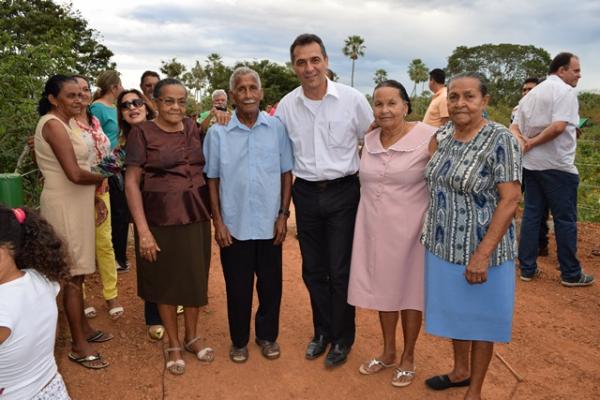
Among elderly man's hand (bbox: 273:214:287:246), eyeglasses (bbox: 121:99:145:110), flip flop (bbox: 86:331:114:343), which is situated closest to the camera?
elderly man's hand (bbox: 273:214:287:246)

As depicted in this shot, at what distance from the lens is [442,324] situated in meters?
2.63

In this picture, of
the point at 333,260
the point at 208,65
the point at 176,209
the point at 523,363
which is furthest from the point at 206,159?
the point at 208,65

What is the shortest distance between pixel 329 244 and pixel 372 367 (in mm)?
852

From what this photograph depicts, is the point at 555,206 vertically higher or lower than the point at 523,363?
higher

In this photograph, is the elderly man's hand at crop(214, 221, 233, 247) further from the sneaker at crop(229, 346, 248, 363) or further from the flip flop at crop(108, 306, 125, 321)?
the flip flop at crop(108, 306, 125, 321)

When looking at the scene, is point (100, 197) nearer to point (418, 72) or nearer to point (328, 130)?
point (328, 130)

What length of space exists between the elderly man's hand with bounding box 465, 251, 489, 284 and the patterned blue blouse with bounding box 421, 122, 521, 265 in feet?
0.16

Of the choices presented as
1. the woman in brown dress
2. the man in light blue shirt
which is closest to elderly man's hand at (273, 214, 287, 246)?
the man in light blue shirt

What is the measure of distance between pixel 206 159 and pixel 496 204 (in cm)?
173

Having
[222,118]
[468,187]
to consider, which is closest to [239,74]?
[222,118]

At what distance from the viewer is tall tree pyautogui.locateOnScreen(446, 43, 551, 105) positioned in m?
43.7

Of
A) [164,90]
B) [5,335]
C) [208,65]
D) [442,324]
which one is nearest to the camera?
[5,335]

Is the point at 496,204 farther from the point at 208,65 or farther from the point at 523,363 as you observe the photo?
the point at 208,65

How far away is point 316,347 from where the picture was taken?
11.2ft
